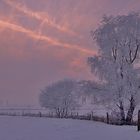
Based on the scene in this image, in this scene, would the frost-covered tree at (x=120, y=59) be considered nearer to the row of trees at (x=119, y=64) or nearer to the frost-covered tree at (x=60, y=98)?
the row of trees at (x=119, y=64)

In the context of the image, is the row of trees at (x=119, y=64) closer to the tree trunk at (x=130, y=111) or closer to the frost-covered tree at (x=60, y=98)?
the tree trunk at (x=130, y=111)

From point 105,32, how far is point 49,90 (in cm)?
6403

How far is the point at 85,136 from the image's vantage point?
86.2 ft

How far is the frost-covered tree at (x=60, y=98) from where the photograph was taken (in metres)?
101

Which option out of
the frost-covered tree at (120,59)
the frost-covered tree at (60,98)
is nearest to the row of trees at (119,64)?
the frost-covered tree at (120,59)

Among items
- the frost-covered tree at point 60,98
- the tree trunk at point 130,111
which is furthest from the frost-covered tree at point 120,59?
the frost-covered tree at point 60,98

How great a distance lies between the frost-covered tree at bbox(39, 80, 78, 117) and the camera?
10112 cm

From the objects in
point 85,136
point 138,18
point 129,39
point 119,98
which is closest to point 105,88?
point 119,98

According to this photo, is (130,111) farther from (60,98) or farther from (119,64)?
(60,98)

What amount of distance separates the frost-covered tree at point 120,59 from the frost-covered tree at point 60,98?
53017mm

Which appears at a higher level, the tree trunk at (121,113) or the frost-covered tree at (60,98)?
the frost-covered tree at (60,98)

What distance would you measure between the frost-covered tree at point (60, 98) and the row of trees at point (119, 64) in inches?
2072

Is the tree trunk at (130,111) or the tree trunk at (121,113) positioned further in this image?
the tree trunk at (121,113)

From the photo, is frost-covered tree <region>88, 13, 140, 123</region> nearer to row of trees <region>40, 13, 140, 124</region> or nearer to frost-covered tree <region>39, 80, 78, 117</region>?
row of trees <region>40, 13, 140, 124</region>
